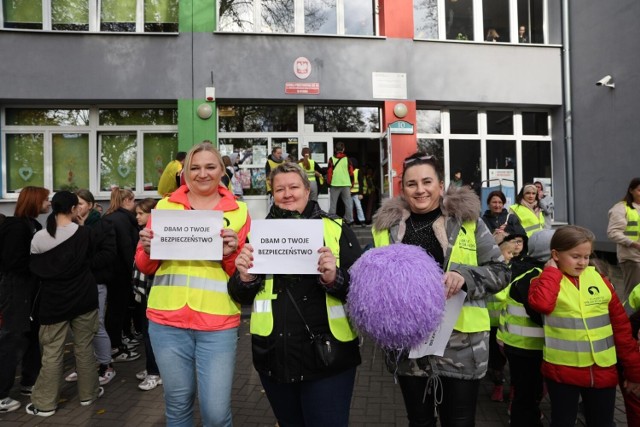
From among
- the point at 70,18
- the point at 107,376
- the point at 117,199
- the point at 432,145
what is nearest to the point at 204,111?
the point at 70,18

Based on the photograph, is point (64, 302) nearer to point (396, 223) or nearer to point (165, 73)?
point (396, 223)

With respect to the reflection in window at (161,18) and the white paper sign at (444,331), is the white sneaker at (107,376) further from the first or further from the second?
the reflection in window at (161,18)

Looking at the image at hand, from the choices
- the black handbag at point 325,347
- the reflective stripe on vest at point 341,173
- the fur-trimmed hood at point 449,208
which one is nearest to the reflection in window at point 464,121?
the reflective stripe on vest at point 341,173

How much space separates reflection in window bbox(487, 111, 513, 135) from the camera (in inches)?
538

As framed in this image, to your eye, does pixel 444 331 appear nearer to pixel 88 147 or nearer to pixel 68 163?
pixel 88 147

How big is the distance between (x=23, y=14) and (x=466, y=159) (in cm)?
1234

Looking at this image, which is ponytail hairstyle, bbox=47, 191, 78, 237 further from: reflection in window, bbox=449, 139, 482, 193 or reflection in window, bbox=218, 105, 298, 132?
reflection in window, bbox=449, 139, 482, 193

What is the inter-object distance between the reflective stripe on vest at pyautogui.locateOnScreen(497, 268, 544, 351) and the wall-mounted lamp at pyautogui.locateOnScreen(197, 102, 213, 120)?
381 inches

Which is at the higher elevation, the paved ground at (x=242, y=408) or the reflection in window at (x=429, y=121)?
the reflection in window at (x=429, y=121)

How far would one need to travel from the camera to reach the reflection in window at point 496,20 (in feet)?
44.2

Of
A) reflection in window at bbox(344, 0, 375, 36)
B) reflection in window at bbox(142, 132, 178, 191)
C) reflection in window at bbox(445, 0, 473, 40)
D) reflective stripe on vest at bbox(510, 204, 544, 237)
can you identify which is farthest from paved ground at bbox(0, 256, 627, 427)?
reflection in window at bbox(445, 0, 473, 40)

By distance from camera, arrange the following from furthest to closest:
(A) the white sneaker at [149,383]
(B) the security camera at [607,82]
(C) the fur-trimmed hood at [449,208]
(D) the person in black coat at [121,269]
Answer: (B) the security camera at [607,82], (D) the person in black coat at [121,269], (A) the white sneaker at [149,383], (C) the fur-trimmed hood at [449,208]

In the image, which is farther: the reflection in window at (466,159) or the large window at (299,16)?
the reflection in window at (466,159)

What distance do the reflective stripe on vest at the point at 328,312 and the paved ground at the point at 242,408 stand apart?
5.91 feet
